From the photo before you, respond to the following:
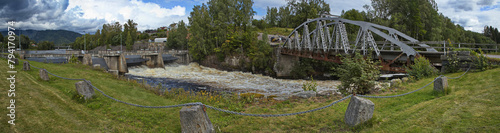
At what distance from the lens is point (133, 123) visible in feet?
28.9

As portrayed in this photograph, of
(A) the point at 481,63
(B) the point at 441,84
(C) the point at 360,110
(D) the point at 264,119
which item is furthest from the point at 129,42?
(C) the point at 360,110

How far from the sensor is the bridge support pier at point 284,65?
154 feet

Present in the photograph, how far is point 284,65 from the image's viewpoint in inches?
1869

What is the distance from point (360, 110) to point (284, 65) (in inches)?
1599

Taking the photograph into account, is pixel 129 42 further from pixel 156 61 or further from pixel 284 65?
pixel 284 65

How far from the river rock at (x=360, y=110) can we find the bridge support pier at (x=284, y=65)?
3937 centimetres

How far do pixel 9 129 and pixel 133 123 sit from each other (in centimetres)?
319

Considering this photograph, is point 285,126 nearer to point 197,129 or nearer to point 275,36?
point 197,129

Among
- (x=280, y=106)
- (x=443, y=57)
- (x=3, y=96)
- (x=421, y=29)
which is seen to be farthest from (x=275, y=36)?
(x=3, y=96)

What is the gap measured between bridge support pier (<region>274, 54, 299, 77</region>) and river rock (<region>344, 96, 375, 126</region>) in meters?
39.4

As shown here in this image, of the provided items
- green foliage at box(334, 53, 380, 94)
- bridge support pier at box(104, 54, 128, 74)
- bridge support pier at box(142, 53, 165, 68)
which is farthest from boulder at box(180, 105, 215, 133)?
bridge support pier at box(142, 53, 165, 68)

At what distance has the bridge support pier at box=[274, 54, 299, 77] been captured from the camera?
46844 millimetres

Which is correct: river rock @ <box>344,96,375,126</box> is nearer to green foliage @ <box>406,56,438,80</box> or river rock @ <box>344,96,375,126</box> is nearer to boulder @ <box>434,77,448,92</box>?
boulder @ <box>434,77,448,92</box>

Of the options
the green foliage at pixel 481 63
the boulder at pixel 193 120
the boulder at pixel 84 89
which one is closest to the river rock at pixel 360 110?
the boulder at pixel 193 120
